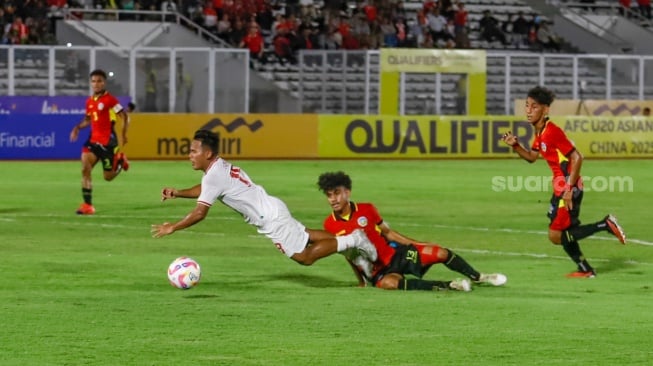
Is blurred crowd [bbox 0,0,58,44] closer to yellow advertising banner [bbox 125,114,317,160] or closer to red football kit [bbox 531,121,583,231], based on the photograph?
yellow advertising banner [bbox 125,114,317,160]

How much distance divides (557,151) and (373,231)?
8.98 feet

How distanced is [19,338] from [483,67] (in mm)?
33465

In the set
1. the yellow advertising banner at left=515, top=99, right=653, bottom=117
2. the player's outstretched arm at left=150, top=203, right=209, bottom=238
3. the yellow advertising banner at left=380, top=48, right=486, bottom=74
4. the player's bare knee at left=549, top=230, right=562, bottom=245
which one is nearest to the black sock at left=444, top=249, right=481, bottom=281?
the player's bare knee at left=549, top=230, right=562, bottom=245

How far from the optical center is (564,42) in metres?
52.8

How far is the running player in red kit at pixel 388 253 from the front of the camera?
13.7 metres

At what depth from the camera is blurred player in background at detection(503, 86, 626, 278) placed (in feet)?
50.0

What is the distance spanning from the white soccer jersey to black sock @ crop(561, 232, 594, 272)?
10.1 feet

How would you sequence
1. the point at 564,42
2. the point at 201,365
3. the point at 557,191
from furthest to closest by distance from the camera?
the point at 564,42, the point at 557,191, the point at 201,365

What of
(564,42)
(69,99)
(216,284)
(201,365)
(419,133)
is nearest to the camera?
(201,365)

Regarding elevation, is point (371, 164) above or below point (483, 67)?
below

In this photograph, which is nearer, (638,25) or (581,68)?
(581,68)

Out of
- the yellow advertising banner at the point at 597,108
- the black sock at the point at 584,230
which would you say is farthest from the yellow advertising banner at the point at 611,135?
the black sock at the point at 584,230

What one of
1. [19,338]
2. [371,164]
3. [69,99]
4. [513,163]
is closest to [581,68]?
[513,163]

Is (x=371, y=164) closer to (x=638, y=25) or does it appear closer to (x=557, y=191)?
(x=638, y=25)
